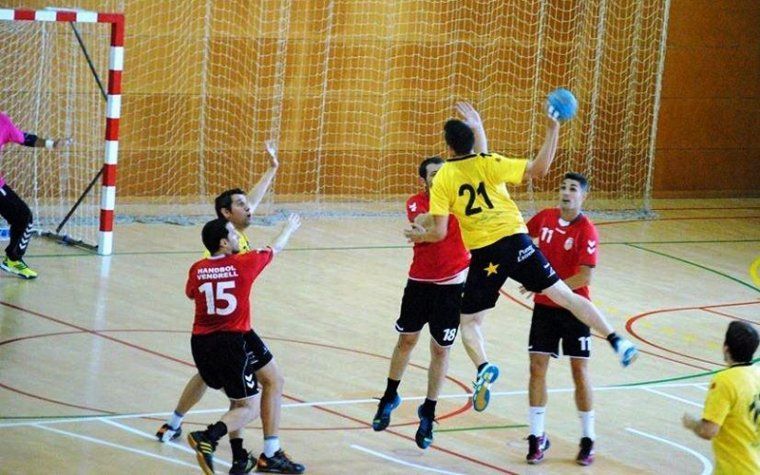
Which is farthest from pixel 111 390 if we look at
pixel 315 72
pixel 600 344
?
pixel 315 72

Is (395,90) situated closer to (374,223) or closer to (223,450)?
(374,223)

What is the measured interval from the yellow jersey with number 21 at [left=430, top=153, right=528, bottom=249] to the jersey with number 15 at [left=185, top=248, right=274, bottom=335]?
4.64 ft

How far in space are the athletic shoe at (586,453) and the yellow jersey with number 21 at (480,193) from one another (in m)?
1.56

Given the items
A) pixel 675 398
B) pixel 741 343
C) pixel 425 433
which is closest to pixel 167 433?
pixel 425 433

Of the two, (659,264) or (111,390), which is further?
(659,264)

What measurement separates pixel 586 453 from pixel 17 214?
7.14m

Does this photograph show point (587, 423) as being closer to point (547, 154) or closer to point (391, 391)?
point (391, 391)

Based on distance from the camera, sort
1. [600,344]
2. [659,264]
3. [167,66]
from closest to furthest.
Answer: [600,344] → [659,264] → [167,66]

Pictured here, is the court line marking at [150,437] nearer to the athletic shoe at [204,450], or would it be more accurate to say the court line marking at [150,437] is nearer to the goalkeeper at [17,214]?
the athletic shoe at [204,450]

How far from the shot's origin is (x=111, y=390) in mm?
9938

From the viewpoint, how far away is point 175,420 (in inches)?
343

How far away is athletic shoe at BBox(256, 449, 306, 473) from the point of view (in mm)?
8281

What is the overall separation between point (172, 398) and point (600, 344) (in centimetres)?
462

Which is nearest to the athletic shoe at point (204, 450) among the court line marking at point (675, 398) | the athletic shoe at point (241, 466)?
the athletic shoe at point (241, 466)
